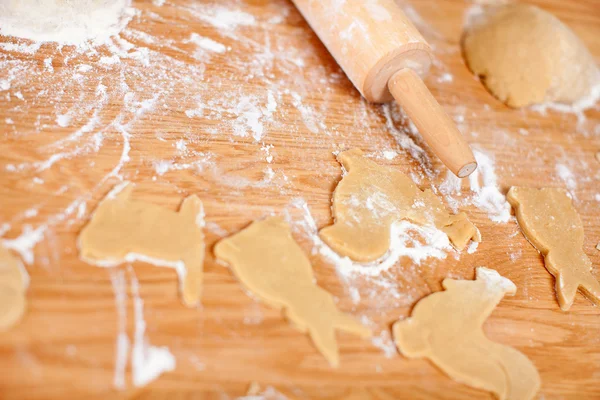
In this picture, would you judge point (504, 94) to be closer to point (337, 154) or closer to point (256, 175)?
point (337, 154)

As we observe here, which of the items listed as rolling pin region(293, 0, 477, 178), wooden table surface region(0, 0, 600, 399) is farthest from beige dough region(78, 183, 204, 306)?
rolling pin region(293, 0, 477, 178)

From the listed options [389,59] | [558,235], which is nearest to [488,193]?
[558,235]

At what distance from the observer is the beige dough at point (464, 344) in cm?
92

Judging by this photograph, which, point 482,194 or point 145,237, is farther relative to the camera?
point 482,194

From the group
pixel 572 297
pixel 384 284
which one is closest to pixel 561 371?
pixel 572 297

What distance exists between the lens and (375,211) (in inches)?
41.3

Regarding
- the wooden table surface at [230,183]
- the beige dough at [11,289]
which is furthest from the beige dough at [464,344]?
the beige dough at [11,289]

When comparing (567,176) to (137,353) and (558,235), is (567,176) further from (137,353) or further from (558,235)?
(137,353)

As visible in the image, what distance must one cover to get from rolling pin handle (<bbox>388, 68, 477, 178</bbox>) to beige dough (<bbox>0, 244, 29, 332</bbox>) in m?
0.83

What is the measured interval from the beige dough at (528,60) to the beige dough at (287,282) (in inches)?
34.4

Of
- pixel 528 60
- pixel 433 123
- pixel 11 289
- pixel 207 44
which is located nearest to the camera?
pixel 11 289

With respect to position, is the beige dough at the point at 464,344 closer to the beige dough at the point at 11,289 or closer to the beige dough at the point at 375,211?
the beige dough at the point at 375,211

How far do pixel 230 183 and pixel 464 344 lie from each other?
54cm

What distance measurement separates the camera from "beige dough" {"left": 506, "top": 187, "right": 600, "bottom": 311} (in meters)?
1.12
